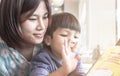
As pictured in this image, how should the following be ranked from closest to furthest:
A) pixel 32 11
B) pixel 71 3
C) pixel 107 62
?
1. pixel 107 62
2. pixel 32 11
3. pixel 71 3

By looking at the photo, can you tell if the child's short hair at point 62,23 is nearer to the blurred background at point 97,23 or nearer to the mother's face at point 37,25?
the mother's face at point 37,25

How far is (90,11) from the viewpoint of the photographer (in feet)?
4.38

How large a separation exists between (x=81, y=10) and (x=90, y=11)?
0.07 meters

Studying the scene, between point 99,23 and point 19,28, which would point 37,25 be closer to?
point 19,28

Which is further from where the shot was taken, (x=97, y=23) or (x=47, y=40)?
(x=97, y=23)

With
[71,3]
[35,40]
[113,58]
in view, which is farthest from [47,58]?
[71,3]

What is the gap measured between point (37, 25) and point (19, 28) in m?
0.05

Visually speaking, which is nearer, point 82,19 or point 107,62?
point 107,62

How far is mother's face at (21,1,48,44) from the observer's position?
59cm

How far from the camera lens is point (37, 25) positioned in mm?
592

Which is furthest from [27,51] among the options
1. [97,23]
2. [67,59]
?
[97,23]

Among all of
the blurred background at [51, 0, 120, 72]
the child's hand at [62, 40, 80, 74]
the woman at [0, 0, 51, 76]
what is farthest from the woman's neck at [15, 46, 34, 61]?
the blurred background at [51, 0, 120, 72]

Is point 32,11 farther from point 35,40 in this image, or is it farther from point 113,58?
point 113,58

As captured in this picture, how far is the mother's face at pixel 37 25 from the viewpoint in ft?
1.94
